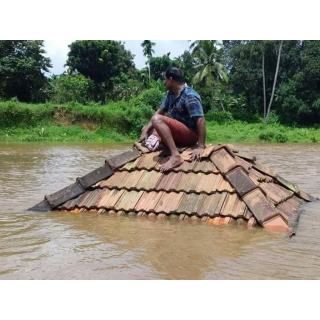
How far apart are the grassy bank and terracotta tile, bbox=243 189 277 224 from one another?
→ 21.7m

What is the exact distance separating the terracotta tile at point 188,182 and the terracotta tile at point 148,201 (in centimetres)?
21

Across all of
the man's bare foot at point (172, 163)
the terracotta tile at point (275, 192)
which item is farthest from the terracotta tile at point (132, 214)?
the terracotta tile at point (275, 192)

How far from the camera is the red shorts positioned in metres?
4.79

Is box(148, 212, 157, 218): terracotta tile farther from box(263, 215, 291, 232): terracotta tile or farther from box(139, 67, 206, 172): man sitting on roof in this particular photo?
box(263, 215, 291, 232): terracotta tile

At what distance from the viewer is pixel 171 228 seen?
4008 millimetres

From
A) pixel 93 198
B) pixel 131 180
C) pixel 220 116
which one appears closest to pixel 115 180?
pixel 131 180

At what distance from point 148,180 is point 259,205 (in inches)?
48.1

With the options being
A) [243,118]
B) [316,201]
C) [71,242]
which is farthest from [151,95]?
[71,242]

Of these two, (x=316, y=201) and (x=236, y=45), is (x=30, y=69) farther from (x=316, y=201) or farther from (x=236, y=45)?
(x=316, y=201)

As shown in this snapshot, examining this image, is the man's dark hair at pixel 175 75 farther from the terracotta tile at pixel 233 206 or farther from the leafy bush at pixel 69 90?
the leafy bush at pixel 69 90

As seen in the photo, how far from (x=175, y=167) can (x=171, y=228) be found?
2.86 feet

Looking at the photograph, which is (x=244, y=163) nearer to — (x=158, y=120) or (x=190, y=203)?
(x=190, y=203)

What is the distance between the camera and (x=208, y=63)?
111ft

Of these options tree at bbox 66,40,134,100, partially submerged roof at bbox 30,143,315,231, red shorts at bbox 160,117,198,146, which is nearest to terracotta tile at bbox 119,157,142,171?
partially submerged roof at bbox 30,143,315,231
